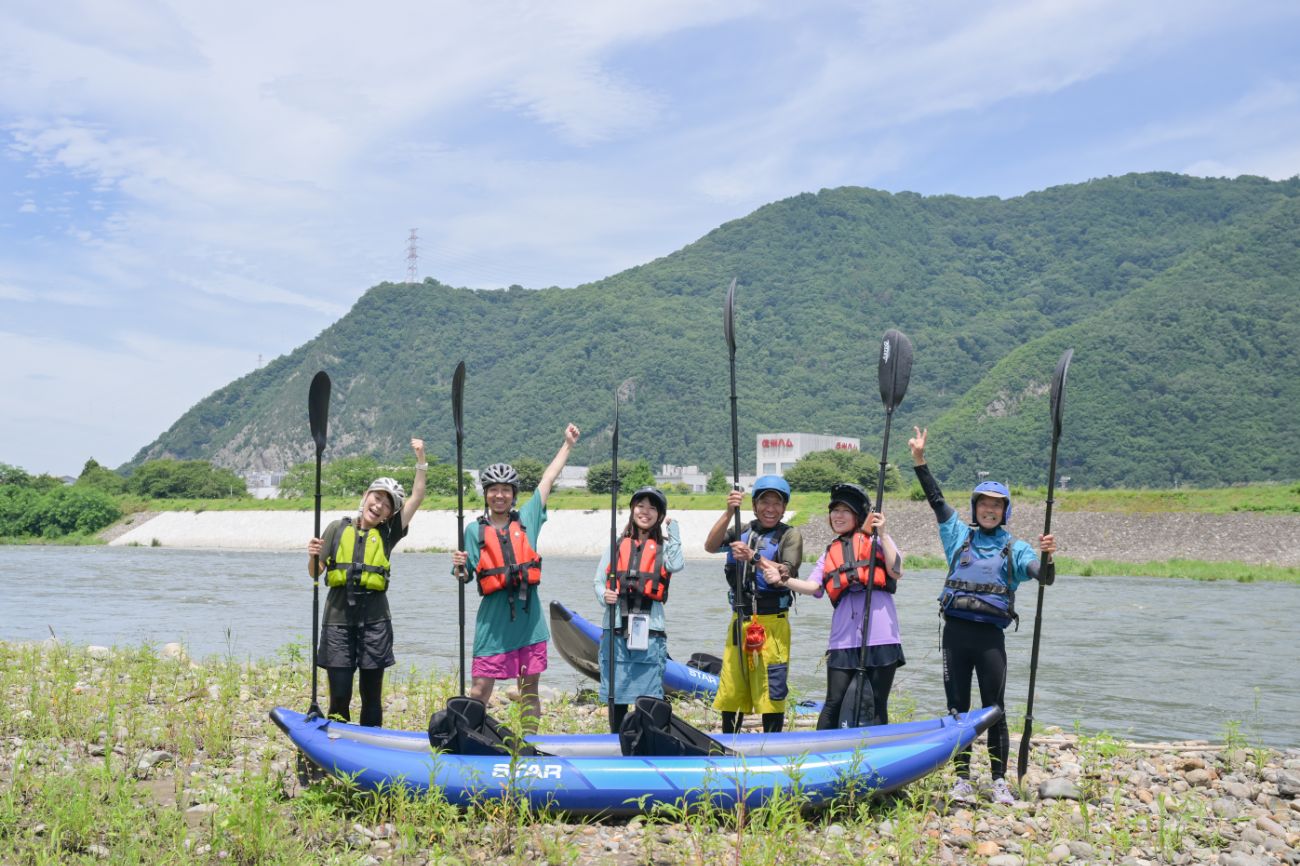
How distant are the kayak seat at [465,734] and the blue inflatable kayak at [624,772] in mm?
71

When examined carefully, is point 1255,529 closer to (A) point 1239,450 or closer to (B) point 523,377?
(A) point 1239,450

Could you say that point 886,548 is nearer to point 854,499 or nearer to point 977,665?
point 854,499

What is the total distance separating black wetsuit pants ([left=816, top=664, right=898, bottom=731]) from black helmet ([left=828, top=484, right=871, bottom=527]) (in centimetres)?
81

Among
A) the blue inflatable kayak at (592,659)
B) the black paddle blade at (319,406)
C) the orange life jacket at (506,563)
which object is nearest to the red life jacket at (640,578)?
the orange life jacket at (506,563)

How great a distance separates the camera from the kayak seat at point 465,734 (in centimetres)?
516

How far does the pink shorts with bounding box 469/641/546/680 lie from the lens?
19.5ft

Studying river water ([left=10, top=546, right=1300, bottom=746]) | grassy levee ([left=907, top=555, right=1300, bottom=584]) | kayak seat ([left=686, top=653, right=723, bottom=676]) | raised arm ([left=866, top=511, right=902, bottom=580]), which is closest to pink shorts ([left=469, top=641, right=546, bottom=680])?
raised arm ([left=866, top=511, right=902, bottom=580])

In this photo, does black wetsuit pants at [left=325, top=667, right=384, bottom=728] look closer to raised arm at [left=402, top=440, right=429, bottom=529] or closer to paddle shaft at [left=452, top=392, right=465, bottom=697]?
paddle shaft at [left=452, top=392, right=465, bottom=697]

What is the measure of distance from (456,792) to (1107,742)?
12.1ft

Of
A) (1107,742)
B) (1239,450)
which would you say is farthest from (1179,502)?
(1239,450)

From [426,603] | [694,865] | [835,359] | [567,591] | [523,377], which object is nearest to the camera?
[694,865]

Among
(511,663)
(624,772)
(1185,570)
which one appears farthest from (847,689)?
(1185,570)

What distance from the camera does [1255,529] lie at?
36969 mm

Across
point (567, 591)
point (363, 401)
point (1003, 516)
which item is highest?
point (363, 401)
